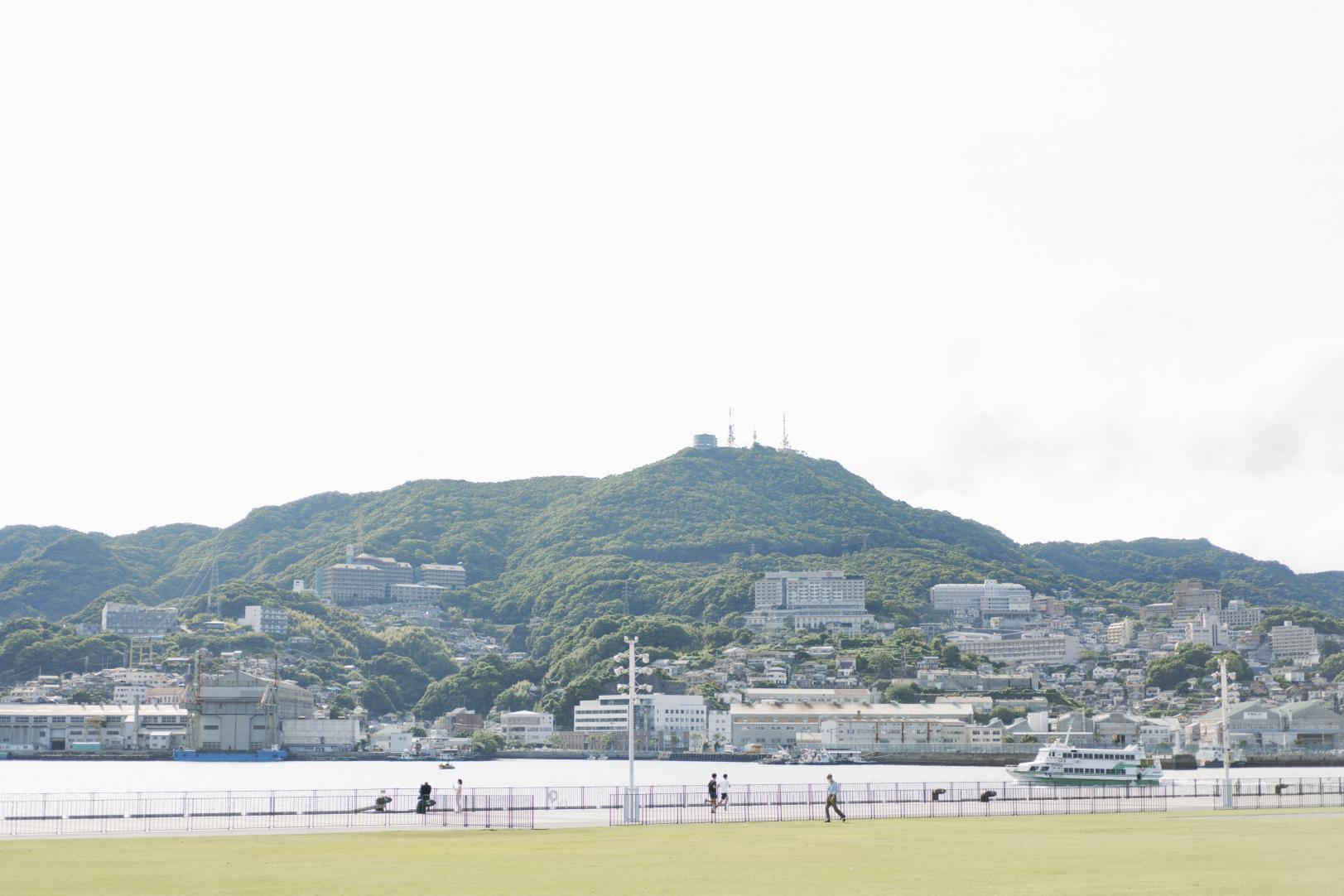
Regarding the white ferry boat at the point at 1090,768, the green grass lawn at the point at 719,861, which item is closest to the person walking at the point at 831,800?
the green grass lawn at the point at 719,861

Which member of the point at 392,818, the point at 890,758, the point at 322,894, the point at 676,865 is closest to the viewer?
the point at 322,894

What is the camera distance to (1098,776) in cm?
10994

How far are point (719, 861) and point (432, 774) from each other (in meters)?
140

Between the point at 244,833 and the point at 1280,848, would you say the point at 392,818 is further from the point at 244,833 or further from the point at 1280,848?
the point at 1280,848

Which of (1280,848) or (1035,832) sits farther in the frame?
(1035,832)

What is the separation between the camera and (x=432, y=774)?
548 ft

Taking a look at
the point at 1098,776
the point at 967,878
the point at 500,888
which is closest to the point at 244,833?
the point at 500,888

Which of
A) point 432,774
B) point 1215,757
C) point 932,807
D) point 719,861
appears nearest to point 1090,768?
point 932,807

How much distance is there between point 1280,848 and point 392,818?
86.3 ft

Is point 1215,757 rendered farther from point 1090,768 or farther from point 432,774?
point 432,774

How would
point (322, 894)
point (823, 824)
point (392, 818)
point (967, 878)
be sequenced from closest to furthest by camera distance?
point (322, 894), point (967, 878), point (823, 824), point (392, 818)

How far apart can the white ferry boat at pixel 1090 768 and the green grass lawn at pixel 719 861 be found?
6872 centimetres

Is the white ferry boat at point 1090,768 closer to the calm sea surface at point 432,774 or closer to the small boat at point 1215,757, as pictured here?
the calm sea surface at point 432,774

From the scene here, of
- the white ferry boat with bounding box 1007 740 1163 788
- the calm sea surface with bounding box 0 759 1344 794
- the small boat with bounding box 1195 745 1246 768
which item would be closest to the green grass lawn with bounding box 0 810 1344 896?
the white ferry boat with bounding box 1007 740 1163 788
